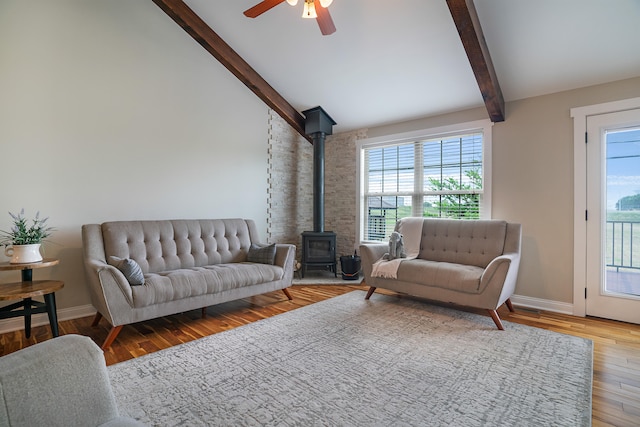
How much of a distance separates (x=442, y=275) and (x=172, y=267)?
2.77 m

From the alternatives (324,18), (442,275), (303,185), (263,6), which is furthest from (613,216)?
(303,185)

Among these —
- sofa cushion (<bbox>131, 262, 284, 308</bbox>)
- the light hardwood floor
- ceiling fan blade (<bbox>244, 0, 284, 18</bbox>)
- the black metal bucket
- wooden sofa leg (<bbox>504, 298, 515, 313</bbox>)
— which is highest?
ceiling fan blade (<bbox>244, 0, 284, 18</bbox>)

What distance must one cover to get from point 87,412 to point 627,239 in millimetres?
4252

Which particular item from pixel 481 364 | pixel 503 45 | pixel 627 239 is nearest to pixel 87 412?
pixel 481 364

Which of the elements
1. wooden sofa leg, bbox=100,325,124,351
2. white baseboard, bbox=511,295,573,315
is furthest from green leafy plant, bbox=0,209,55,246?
white baseboard, bbox=511,295,573,315

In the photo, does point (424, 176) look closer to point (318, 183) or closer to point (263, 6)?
point (318, 183)

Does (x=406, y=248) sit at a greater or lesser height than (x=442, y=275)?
greater

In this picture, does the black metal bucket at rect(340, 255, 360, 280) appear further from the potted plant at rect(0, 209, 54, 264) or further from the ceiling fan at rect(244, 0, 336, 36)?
the potted plant at rect(0, 209, 54, 264)

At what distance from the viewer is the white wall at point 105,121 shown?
285cm

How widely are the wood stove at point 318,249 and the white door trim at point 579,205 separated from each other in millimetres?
2906

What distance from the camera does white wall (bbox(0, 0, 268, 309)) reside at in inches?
112

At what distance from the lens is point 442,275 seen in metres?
3.10

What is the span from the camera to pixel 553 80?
10.8 feet

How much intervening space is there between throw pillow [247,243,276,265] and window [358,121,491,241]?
1.92 m
